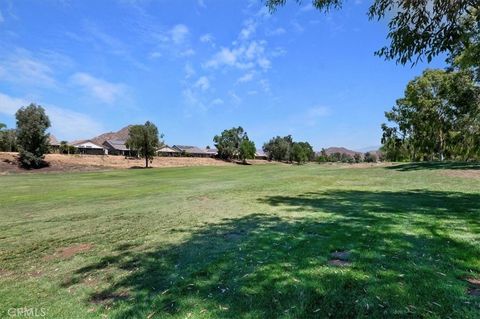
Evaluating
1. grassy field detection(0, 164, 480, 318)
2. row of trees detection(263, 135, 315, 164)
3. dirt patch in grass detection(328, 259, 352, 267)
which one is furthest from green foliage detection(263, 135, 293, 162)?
dirt patch in grass detection(328, 259, 352, 267)

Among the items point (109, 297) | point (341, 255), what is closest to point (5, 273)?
point (109, 297)

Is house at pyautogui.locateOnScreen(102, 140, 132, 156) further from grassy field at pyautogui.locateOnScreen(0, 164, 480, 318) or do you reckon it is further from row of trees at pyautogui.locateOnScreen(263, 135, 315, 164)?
grassy field at pyautogui.locateOnScreen(0, 164, 480, 318)

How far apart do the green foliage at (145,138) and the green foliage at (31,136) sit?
14107 mm

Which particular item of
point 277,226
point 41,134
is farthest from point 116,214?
point 41,134

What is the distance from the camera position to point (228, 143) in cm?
10362

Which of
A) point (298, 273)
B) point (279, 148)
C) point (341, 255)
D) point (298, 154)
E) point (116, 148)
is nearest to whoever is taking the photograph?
point (298, 273)

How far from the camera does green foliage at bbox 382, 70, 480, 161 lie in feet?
92.7

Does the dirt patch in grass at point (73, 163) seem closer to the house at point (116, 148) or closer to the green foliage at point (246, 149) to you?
the green foliage at point (246, 149)

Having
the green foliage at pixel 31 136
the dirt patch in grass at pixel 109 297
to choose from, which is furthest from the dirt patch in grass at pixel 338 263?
the green foliage at pixel 31 136

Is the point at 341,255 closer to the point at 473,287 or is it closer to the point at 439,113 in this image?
the point at 473,287

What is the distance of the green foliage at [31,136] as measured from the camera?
176 ft

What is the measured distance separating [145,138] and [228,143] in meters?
42.3

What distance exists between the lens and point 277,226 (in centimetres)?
845

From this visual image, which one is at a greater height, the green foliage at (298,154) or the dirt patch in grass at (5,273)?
the green foliage at (298,154)
